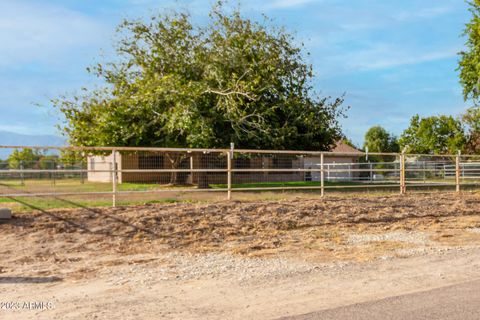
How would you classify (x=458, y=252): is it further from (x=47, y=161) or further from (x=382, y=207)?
(x=47, y=161)

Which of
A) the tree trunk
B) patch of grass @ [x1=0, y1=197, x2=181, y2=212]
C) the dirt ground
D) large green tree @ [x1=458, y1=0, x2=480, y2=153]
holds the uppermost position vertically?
large green tree @ [x1=458, y1=0, x2=480, y2=153]

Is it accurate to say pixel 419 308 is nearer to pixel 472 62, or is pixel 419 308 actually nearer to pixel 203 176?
pixel 203 176

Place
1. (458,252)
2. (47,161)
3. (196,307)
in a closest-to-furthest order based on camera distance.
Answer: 1. (196,307)
2. (458,252)
3. (47,161)

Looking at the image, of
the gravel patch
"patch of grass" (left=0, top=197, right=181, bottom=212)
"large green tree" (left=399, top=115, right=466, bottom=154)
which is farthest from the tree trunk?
"large green tree" (left=399, top=115, right=466, bottom=154)

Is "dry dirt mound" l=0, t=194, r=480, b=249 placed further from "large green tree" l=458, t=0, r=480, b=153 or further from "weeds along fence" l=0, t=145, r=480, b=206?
"large green tree" l=458, t=0, r=480, b=153

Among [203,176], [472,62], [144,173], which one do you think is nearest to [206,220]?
[144,173]

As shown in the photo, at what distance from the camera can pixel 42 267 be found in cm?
881

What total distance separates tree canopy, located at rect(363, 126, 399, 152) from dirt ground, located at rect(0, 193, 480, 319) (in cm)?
5912

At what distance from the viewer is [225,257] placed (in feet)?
30.9

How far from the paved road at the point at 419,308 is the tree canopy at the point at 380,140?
6839 cm

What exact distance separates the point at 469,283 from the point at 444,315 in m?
1.87

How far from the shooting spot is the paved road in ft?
18.1

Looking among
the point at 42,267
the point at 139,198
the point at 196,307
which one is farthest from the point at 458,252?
the point at 139,198

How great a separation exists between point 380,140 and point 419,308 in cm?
7027
